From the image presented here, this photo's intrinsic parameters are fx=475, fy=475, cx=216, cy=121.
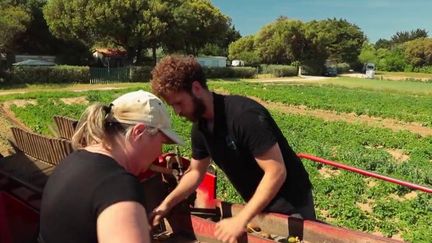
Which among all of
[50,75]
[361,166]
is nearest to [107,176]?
[361,166]

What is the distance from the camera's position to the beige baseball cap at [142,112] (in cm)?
188

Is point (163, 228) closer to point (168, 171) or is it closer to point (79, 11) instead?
point (168, 171)

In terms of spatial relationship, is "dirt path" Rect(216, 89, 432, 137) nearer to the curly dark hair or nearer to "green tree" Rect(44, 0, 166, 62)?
the curly dark hair

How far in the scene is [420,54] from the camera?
93.0 m

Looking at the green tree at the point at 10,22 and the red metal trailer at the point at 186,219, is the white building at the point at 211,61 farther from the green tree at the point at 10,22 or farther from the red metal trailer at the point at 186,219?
the red metal trailer at the point at 186,219

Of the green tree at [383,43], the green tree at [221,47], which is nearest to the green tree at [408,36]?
the green tree at [383,43]

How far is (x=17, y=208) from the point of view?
4254mm

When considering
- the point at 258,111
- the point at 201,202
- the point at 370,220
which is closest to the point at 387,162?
the point at 370,220

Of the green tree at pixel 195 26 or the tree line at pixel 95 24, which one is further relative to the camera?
the green tree at pixel 195 26

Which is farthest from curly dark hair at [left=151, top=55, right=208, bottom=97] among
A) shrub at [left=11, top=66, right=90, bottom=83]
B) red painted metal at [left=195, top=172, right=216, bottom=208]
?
shrub at [left=11, top=66, right=90, bottom=83]

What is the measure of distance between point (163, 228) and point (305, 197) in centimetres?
146

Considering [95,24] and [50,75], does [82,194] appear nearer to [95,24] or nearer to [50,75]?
[50,75]

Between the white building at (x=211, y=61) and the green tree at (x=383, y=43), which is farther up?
the green tree at (x=383, y=43)

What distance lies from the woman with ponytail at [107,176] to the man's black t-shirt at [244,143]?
45.1 inches
